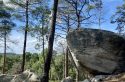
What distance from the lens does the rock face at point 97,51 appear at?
1573cm

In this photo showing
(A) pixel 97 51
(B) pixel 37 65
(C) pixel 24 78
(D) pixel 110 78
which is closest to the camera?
(D) pixel 110 78

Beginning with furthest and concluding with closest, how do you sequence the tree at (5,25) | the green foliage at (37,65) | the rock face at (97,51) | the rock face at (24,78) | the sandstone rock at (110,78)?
1. the green foliage at (37,65)
2. the tree at (5,25)
3. the rock face at (24,78)
4. the rock face at (97,51)
5. the sandstone rock at (110,78)

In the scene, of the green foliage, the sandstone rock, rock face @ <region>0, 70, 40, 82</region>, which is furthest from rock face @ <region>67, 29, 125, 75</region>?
the green foliage

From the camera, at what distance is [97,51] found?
1603cm

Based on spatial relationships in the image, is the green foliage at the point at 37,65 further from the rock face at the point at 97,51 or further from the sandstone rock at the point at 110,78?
the sandstone rock at the point at 110,78

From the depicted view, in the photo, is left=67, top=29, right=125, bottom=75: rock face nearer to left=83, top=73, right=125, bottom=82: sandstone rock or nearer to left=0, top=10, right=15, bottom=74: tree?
left=83, top=73, right=125, bottom=82: sandstone rock

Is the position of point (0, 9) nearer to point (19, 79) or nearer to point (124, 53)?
point (19, 79)

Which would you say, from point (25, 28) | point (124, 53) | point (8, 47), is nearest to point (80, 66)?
point (124, 53)

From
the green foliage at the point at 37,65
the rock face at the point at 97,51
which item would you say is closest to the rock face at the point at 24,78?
the rock face at the point at 97,51

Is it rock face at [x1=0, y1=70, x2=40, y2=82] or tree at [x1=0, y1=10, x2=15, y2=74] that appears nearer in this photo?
rock face at [x1=0, y1=70, x2=40, y2=82]

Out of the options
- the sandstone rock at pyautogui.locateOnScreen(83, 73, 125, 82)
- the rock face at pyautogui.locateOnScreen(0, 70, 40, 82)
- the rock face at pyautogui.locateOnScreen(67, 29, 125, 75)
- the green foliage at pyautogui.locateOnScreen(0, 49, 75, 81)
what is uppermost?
the rock face at pyautogui.locateOnScreen(67, 29, 125, 75)

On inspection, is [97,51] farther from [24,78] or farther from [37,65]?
[37,65]

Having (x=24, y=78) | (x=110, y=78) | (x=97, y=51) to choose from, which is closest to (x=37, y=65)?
(x=24, y=78)

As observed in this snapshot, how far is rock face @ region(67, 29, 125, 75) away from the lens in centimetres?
1573
